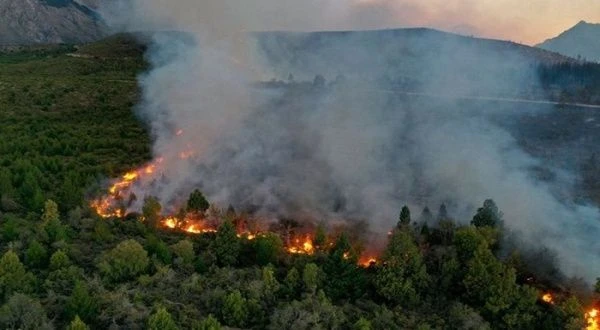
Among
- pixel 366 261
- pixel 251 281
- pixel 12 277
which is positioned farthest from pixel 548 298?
pixel 12 277

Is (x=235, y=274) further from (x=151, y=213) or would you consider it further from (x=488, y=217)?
(x=488, y=217)

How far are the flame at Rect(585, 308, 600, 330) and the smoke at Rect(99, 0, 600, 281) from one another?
103 inches

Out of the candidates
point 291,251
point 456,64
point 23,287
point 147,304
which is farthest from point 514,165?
point 456,64

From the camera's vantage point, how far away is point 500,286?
108ft

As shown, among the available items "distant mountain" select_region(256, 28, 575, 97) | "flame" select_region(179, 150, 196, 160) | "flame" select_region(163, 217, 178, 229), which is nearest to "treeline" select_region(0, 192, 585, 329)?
"flame" select_region(163, 217, 178, 229)

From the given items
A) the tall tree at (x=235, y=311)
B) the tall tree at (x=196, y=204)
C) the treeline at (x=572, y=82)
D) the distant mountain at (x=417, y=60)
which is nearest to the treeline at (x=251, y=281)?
the tall tree at (x=235, y=311)

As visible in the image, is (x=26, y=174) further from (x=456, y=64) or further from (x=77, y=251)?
(x=456, y=64)

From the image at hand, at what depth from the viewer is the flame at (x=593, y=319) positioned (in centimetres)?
3303

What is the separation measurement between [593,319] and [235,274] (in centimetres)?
2021

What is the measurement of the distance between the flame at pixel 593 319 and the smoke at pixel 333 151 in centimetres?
262

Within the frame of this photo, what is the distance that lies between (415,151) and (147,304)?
38.6 m

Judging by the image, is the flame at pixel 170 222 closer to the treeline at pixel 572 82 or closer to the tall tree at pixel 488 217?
the tall tree at pixel 488 217

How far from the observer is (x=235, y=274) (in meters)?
33.3

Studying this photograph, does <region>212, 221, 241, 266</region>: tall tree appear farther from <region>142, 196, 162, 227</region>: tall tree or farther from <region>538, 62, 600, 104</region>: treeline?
<region>538, 62, 600, 104</region>: treeline
